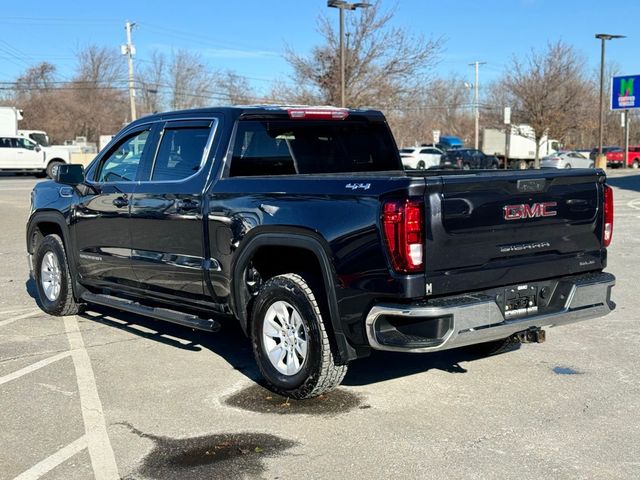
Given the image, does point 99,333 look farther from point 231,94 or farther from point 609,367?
point 231,94

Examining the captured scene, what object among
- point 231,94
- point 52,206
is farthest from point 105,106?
point 52,206

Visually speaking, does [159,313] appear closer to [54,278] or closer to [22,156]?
[54,278]

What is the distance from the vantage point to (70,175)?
6938mm

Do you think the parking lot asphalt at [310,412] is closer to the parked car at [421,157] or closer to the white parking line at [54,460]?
the white parking line at [54,460]

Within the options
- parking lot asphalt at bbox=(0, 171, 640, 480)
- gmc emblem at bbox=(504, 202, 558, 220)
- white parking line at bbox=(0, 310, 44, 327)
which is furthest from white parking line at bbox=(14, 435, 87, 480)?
white parking line at bbox=(0, 310, 44, 327)

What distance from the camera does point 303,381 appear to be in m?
4.92

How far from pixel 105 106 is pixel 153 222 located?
222 feet

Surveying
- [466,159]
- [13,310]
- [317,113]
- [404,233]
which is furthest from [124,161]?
[466,159]

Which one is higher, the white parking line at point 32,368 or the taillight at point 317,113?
the taillight at point 317,113

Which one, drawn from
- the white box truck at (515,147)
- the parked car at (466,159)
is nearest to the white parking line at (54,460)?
the parked car at (466,159)

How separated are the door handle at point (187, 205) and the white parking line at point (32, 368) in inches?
65.0

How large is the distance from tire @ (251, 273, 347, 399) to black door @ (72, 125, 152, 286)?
5.71ft

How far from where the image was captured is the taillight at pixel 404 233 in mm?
4254

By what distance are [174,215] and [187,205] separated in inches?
7.4
